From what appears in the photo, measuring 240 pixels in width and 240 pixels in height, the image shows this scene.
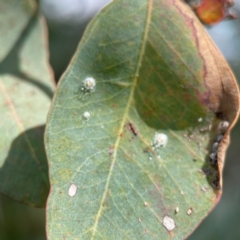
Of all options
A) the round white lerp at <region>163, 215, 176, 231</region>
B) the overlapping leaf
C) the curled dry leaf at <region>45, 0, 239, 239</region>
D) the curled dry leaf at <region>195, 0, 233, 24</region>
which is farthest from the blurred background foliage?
the round white lerp at <region>163, 215, 176, 231</region>

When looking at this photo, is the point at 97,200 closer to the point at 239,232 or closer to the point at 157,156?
the point at 157,156

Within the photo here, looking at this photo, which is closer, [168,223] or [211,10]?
[168,223]

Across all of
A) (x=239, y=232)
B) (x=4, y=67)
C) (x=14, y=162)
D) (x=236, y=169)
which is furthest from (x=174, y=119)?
(x=236, y=169)

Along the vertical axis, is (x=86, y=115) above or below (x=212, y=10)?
below

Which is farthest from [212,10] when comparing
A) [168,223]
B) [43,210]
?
[43,210]

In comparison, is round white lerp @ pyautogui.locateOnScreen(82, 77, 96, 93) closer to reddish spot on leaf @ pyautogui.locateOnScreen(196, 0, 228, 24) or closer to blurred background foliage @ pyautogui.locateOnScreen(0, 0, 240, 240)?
reddish spot on leaf @ pyautogui.locateOnScreen(196, 0, 228, 24)

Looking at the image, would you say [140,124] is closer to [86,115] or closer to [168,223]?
[86,115]

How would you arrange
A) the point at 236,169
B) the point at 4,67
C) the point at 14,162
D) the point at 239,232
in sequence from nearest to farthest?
the point at 14,162 → the point at 4,67 → the point at 239,232 → the point at 236,169
